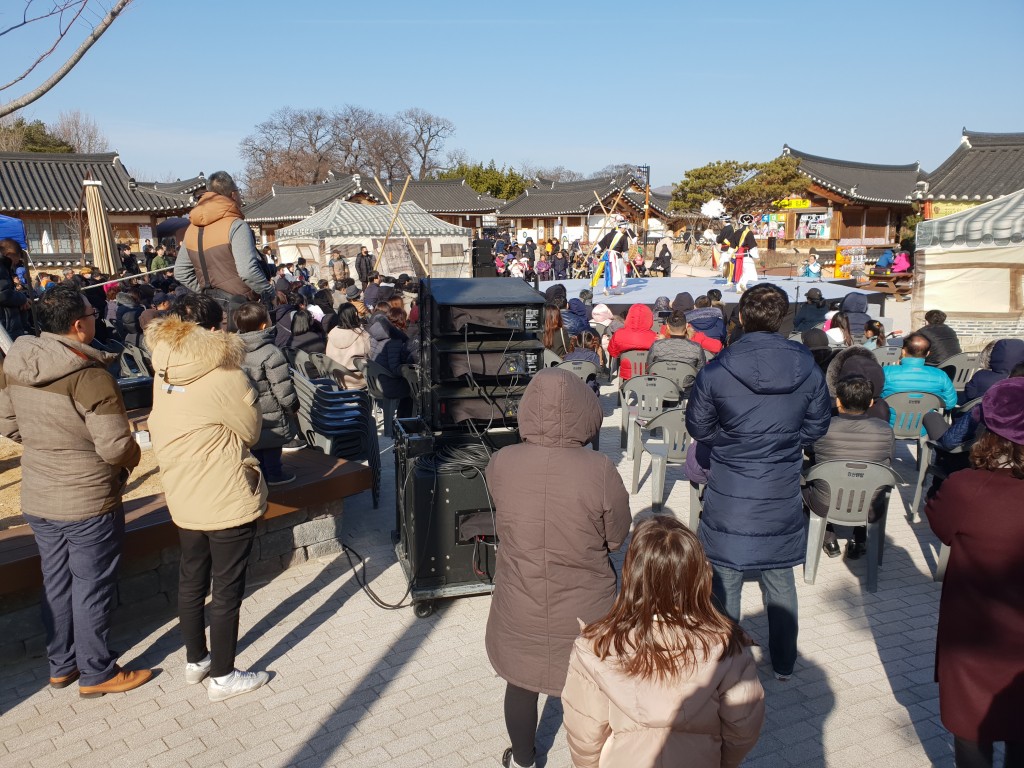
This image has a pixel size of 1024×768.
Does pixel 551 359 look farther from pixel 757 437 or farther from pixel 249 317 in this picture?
pixel 757 437

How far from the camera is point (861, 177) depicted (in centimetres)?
3975

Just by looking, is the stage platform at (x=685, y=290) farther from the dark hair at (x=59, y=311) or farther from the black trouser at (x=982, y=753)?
the black trouser at (x=982, y=753)

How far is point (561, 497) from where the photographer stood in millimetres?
2672

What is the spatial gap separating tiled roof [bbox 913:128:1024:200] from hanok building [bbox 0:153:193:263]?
24664 mm

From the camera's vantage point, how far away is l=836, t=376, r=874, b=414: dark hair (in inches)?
188

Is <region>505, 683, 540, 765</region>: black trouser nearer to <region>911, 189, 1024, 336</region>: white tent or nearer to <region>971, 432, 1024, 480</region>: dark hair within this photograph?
<region>971, 432, 1024, 480</region>: dark hair

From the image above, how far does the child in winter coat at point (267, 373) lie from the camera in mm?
4543

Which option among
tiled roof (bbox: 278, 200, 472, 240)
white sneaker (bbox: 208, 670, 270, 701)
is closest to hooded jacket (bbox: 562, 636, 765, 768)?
white sneaker (bbox: 208, 670, 270, 701)

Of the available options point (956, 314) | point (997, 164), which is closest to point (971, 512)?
point (956, 314)

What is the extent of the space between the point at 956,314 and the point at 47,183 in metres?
29.4

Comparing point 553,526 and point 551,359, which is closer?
point 553,526

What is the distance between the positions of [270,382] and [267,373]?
63 millimetres

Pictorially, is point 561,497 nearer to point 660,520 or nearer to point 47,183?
point 660,520

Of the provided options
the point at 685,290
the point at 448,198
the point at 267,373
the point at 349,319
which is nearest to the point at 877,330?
the point at 349,319
